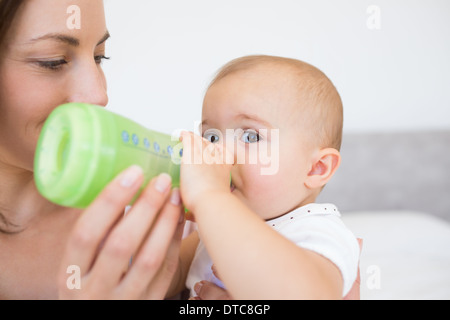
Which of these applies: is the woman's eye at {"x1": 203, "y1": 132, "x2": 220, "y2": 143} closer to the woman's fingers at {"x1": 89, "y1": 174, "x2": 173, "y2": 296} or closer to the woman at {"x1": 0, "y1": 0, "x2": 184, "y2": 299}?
the woman at {"x1": 0, "y1": 0, "x2": 184, "y2": 299}

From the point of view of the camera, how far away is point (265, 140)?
3.42ft

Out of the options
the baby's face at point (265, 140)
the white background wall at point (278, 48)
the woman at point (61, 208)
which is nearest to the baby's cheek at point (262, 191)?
the baby's face at point (265, 140)

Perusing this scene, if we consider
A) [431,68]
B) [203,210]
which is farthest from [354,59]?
[203,210]

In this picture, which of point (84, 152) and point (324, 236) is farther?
point (324, 236)

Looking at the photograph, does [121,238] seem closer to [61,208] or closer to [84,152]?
[84,152]

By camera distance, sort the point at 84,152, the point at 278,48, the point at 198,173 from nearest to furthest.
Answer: the point at 84,152 < the point at 198,173 < the point at 278,48

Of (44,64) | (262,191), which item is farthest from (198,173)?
(44,64)

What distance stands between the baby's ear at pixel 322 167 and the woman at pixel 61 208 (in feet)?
1.29

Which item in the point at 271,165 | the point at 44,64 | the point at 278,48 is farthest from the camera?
the point at 278,48

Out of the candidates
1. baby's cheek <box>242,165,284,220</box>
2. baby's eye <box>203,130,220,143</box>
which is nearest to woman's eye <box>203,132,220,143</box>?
baby's eye <box>203,130,220,143</box>

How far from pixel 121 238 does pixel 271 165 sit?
18.3 inches

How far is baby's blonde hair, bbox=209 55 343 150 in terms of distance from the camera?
3.57 ft
